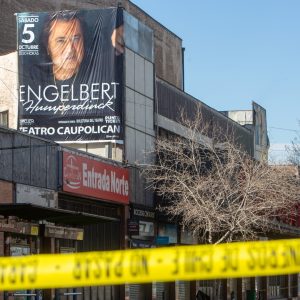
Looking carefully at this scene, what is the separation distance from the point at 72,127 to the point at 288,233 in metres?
21.4

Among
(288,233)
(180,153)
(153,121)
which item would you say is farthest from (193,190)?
(288,233)

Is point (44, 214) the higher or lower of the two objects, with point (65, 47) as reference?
lower

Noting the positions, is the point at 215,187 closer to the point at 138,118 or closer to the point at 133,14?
the point at 138,118

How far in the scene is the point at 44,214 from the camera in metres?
16.8

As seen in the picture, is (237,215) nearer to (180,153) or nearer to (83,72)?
(180,153)

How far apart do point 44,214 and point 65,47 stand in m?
13.9

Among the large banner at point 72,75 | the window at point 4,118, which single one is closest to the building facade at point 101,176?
the window at point 4,118

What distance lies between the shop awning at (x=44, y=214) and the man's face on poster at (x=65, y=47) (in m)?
11.3

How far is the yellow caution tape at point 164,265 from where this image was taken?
7363 mm

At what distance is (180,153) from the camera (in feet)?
98.9

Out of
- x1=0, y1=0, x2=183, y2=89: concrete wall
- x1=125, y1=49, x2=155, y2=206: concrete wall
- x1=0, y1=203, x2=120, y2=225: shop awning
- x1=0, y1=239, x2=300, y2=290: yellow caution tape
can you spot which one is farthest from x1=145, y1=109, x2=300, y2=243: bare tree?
x1=0, y1=239, x2=300, y2=290: yellow caution tape

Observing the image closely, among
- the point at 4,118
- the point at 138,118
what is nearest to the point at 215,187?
the point at 138,118

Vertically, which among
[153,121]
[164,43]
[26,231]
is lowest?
[26,231]

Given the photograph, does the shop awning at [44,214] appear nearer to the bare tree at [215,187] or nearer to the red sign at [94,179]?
the red sign at [94,179]
